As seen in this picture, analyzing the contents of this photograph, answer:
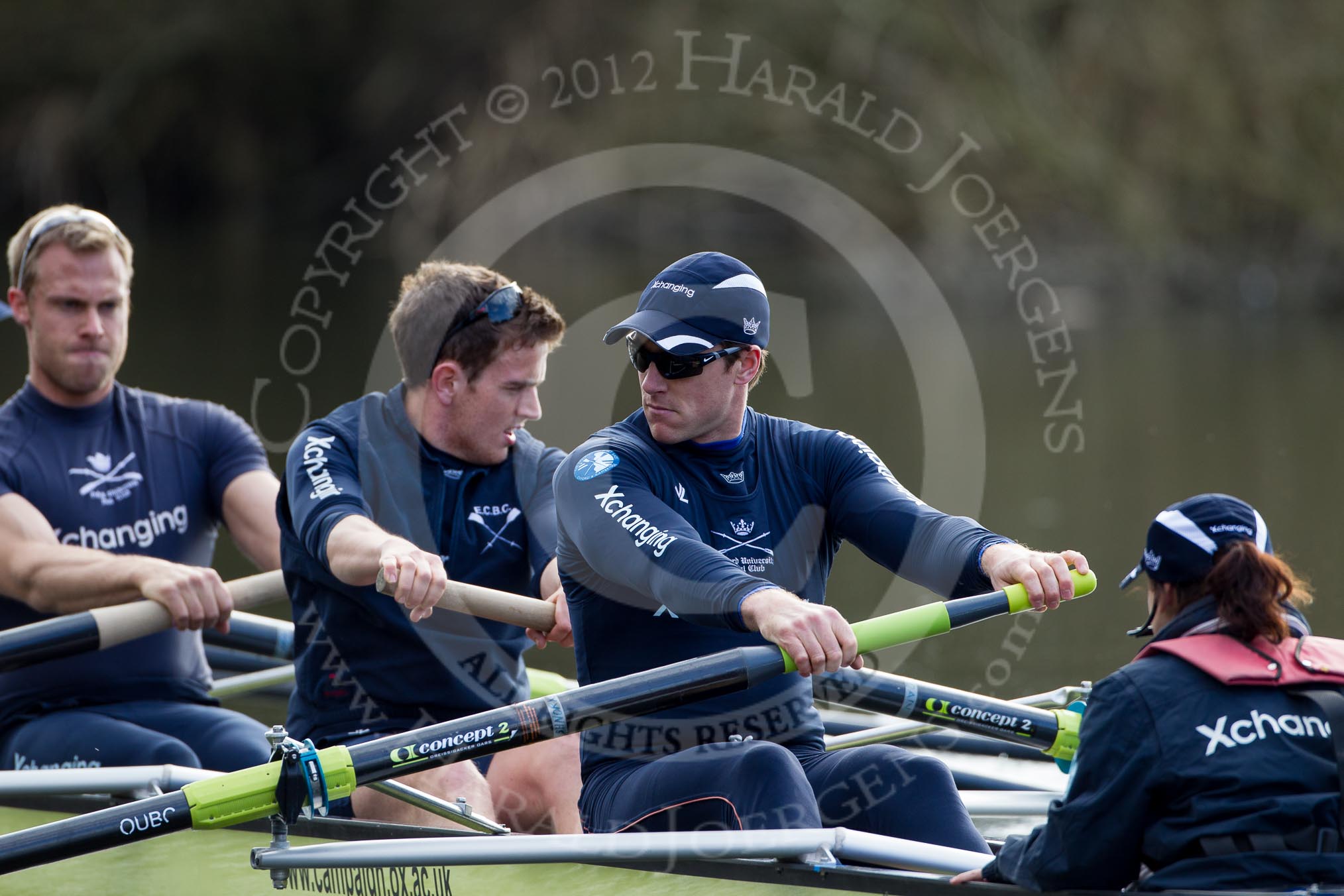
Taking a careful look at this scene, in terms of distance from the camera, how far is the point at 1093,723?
2.95 meters

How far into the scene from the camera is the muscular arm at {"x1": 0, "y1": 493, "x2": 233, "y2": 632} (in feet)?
15.5

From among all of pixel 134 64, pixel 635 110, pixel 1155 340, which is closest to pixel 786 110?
pixel 635 110

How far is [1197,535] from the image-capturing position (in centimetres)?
306

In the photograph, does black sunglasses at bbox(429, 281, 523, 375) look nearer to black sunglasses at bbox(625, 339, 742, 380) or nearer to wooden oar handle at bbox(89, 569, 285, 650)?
black sunglasses at bbox(625, 339, 742, 380)

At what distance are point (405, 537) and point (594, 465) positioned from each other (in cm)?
100

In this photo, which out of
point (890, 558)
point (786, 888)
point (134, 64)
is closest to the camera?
point (786, 888)

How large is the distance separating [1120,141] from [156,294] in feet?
43.3

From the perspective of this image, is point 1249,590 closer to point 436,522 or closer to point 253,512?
point 436,522

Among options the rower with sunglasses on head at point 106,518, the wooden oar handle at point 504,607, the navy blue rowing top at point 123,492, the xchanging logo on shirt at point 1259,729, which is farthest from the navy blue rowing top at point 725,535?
the navy blue rowing top at point 123,492

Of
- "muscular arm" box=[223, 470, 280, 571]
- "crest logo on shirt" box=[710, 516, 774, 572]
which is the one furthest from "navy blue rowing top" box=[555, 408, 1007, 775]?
"muscular arm" box=[223, 470, 280, 571]

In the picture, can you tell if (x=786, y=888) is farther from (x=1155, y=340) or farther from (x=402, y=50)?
(x=402, y=50)

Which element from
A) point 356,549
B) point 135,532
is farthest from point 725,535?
point 135,532

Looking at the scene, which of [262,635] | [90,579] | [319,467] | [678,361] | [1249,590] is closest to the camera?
[1249,590]

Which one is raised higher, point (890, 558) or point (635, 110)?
point (635, 110)
